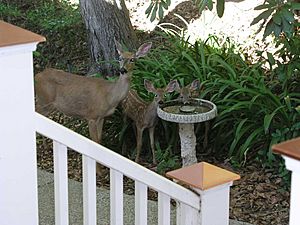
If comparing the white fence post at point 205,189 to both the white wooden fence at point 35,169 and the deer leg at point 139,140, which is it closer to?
the white wooden fence at point 35,169

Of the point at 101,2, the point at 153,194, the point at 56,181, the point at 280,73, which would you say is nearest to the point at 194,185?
the point at 56,181

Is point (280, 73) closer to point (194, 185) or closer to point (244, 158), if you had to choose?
point (244, 158)

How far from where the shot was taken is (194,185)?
321 centimetres

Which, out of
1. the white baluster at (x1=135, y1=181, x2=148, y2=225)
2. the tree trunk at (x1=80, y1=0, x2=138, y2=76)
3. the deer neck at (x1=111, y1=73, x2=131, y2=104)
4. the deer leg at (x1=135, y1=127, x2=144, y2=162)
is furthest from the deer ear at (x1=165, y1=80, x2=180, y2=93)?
the white baluster at (x1=135, y1=181, x2=148, y2=225)

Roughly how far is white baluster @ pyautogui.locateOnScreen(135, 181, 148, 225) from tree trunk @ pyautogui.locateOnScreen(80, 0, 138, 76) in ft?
14.1

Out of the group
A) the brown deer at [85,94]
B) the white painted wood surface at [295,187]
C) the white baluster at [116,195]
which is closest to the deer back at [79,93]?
the brown deer at [85,94]

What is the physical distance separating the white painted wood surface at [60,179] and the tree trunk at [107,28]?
14.8 feet

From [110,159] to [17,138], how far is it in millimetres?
420

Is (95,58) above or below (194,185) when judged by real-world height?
below

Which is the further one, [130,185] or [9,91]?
[130,185]

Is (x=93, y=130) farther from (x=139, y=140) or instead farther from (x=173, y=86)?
(x=173, y=86)

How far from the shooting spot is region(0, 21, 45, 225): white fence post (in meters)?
2.61

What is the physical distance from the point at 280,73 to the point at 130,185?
1.51 metres

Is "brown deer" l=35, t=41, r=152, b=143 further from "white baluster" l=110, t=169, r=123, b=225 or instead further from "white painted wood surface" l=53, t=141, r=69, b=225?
"white painted wood surface" l=53, t=141, r=69, b=225
